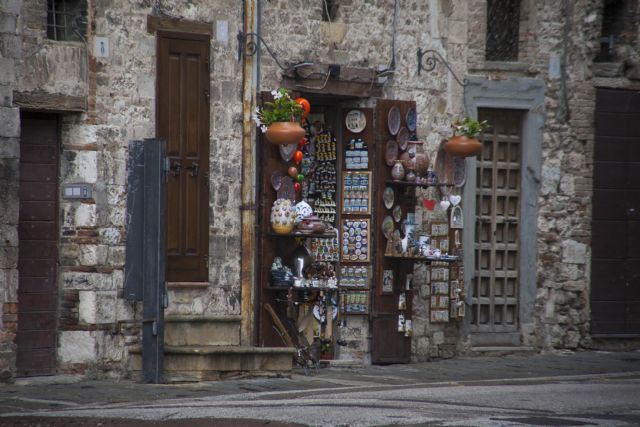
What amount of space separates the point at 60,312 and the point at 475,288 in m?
5.64

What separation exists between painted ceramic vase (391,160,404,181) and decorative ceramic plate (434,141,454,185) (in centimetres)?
77

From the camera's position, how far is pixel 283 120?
583 inches

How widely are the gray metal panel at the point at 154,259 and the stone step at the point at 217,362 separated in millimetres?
199

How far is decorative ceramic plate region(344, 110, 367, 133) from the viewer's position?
52.6ft

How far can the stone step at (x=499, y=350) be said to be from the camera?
17156 mm

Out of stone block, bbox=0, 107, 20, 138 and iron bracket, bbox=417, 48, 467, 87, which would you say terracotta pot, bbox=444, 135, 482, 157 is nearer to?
iron bracket, bbox=417, 48, 467, 87

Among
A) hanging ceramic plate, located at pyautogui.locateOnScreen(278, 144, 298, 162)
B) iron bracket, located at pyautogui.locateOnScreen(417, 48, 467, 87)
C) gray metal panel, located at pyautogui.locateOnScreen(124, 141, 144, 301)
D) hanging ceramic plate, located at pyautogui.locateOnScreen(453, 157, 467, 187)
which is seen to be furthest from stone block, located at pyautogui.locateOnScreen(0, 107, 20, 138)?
hanging ceramic plate, located at pyautogui.locateOnScreen(453, 157, 467, 187)

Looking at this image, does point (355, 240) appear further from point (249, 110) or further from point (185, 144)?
point (185, 144)

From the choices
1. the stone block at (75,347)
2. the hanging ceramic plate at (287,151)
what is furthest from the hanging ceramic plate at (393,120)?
the stone block at (75,347)

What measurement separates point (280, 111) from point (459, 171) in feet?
10.1

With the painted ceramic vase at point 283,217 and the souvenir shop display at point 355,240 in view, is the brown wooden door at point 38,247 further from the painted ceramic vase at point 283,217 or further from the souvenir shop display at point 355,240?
the souvenir shop display at point 355,240

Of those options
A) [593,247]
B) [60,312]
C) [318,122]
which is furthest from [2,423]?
[593,247]

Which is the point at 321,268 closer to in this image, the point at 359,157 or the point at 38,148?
the point at 359,157

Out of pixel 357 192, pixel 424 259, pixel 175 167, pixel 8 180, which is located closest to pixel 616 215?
pixel 424 259
